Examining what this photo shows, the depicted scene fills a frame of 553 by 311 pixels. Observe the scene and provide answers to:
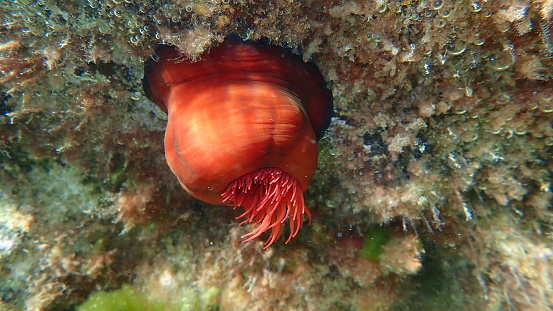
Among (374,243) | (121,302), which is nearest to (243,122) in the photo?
(374,243)

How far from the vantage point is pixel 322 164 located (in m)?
3.07

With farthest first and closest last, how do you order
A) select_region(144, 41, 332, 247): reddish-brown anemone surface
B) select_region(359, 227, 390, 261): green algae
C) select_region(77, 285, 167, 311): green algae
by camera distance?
select_region(77, 285, 167, 311): green algae → select_region(359, 227, 390, 261): green algae → select_region(144, 41, 332, 247): reddish-brown anemone surface

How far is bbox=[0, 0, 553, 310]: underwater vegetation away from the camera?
87.6 inches

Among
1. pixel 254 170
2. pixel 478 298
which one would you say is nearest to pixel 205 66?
pixel 254 170

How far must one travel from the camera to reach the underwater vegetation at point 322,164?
2.22 meters

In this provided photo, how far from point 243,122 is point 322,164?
1.16 m

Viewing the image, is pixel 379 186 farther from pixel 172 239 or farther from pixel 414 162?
pixel 172 239

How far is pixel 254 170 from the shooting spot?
235 centimetres

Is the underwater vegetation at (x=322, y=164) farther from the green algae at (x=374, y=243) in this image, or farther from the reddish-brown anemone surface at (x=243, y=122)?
the reddish-brown anemone surface at (x=243, y=122)

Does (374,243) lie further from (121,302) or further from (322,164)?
(121,302)

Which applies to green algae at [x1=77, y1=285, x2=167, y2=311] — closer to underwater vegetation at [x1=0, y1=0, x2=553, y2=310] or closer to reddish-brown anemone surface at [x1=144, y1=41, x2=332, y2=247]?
underwater vegetation at [x1=0, y1=0, x2=553, y2=310]

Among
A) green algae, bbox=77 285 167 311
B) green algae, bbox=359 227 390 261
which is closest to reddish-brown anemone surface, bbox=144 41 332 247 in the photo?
green algae, bbox=359 227 390 261

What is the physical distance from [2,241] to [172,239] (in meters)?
1.74

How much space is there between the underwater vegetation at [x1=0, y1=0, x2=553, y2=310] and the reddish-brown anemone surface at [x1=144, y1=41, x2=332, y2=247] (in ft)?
0.43
